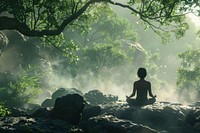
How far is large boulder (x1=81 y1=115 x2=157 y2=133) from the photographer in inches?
508

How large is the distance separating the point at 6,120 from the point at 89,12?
10.0 m

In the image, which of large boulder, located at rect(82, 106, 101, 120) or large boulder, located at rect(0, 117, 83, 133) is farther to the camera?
large boulder, located at rect(82, 106, 101, 120)

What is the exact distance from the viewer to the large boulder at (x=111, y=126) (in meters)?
12.9

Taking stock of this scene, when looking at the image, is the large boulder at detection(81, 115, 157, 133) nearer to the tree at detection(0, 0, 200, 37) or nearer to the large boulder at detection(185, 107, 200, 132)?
the large boulder at detection(185, 107, 200, 132)

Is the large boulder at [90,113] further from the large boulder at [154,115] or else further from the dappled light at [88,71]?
the large boulder at [154,115]

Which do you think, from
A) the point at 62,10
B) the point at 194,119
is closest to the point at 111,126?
the point at 194,119

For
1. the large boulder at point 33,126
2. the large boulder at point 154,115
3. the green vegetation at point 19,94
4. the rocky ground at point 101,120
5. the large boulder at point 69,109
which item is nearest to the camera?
the large boulder at point 33,126

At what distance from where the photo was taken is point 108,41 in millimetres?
66000

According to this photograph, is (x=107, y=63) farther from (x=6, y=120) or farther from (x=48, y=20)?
(x=6, y=120)

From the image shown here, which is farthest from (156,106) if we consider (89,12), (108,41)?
(108,41)

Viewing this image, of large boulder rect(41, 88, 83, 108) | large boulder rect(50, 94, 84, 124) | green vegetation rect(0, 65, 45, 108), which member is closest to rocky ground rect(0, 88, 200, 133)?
large boulder rect(50, 94, 84, 124)

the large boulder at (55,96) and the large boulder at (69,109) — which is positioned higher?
the large boulder at (69,109)

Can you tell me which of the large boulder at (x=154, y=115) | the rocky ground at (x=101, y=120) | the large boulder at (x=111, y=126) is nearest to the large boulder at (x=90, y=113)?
the rocky ground at (x=101, y=120)

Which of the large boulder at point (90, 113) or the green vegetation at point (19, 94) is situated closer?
the large boulder at point (90, 113)
